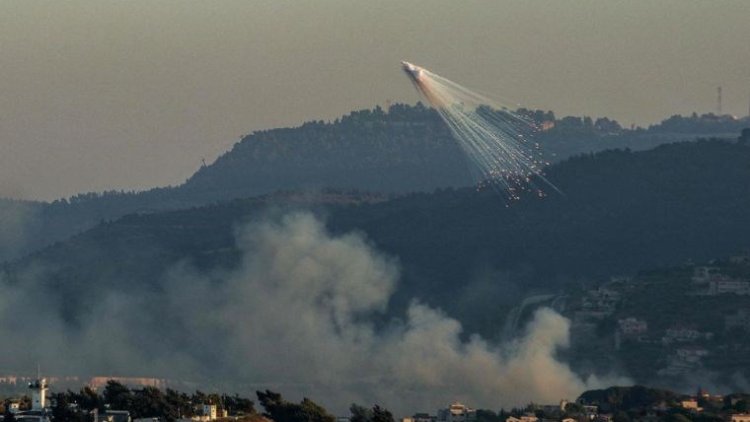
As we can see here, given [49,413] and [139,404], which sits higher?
[139,404]

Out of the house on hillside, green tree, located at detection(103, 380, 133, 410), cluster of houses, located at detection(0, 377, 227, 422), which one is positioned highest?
the house on hillside

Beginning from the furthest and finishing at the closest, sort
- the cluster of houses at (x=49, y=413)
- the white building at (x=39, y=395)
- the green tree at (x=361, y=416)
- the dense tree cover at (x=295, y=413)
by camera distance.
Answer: the green tree at (x=361, y=416)
the dense tree cover at (x=295, y=413)
the white building at (x=39, y=395)
the cluster of houses at (x=49, y=413)

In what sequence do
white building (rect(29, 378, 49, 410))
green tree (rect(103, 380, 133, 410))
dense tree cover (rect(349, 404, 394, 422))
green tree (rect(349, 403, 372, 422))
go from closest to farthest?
white building (rect(29, 378, 49, 410)) → dense tree cover (rect(349, 404, 394, 422)) → green tree (rect(103, 380, 133, 410)) → green tree (rect(349, 403, 372, 422))

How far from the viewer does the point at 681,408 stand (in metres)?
200

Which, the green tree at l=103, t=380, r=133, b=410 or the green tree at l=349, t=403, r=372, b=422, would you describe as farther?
the green tree at l=349, t=403, r=372, b=422

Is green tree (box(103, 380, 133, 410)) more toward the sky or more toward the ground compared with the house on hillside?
more toward the ground

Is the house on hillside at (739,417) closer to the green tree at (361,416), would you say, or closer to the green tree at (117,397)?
the green tree at (361,416)

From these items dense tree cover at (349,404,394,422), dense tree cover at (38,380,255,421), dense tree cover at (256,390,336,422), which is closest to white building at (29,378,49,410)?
dense tree cover at (38,380,255,421)

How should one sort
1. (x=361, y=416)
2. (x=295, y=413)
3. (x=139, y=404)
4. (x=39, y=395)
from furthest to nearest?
(x=361, y=416) < (x=295, y=413) < (x=139, y=404) < (x=39, y=395)

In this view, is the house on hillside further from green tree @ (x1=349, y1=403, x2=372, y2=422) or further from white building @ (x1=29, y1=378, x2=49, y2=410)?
white building @ (x1=29, y1=378, x2=49, y2=410)

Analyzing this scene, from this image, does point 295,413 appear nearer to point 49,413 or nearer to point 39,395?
point 39,395

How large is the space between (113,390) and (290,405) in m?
7.67

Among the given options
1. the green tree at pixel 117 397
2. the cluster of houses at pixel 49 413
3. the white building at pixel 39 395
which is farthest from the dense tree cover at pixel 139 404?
the white building at pixel 39 395

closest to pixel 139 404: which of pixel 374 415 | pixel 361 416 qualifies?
pixel 374 415
